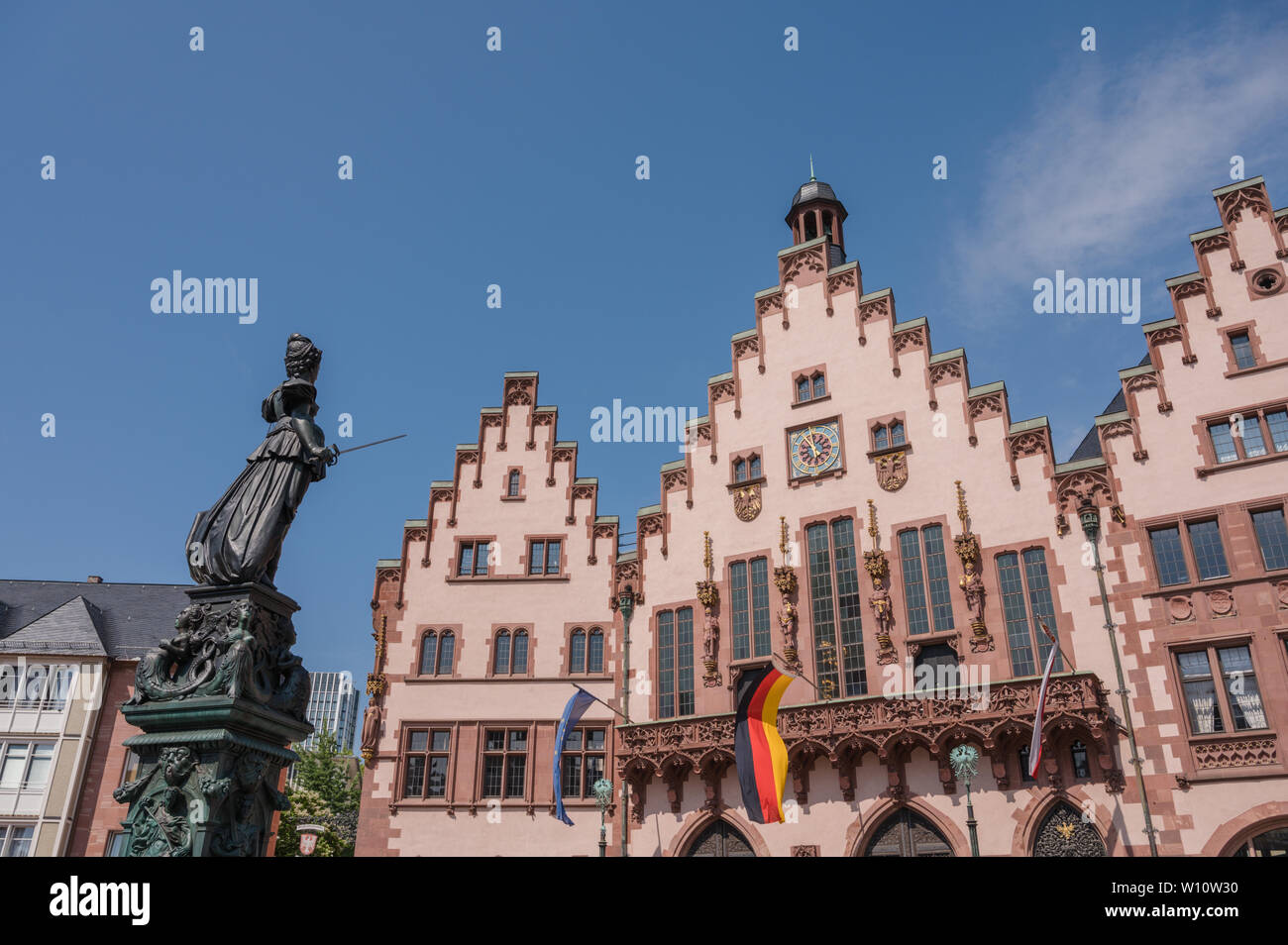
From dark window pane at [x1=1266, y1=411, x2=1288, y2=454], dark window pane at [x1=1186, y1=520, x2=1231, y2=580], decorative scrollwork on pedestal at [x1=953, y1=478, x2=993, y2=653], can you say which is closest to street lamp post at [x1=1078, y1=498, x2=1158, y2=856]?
dark window pane at [x1=1186, y1=520, x2=1231, y2=580]

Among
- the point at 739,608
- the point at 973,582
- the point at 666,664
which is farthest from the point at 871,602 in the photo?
the point at 666,664

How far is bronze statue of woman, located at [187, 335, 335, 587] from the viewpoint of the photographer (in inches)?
351

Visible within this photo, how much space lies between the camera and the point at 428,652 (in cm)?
3766

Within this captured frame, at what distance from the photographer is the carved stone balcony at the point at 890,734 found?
27.0 metres

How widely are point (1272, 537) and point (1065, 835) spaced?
10084 millimetres

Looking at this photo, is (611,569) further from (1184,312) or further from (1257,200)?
(1257,200)

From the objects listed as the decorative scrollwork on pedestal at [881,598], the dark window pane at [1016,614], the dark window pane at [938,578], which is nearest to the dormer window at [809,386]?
the decorative scrollwork on pedestal at [881,598]

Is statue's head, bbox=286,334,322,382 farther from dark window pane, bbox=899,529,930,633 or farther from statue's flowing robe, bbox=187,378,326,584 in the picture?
dark window pane, bbox=899,529,930,633

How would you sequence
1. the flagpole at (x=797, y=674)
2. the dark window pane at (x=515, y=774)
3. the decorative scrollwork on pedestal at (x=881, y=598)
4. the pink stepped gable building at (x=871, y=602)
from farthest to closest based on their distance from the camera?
1. the dark window pane at (x=515, y=774)
2. the flagpole at (x=797, y=674)
3. the decorative scrollwork on pedestal at (x=881, y=598)
4. the pink stepped gable building at (x=871, y=602)

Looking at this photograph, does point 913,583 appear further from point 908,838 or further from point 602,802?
point 602,802

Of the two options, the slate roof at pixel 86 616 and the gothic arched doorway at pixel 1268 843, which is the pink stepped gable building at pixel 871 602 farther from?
the slate roof at pixel 86 616

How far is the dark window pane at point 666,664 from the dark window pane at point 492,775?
621 cm
